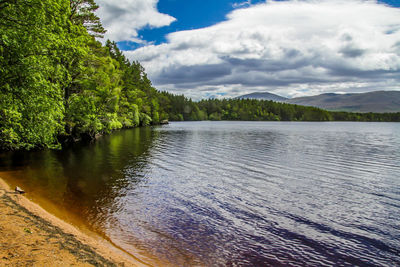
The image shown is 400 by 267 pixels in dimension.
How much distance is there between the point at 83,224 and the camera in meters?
10.6

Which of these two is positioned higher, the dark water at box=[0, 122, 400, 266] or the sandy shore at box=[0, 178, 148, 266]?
the sandy shore at box=[0, 178, 148, 266]

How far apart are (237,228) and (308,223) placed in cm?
345

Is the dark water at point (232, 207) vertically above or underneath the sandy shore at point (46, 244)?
underneath

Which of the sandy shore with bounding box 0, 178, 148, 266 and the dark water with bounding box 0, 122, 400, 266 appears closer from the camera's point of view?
Answer: the sandy shore with bounding box 0, 178, 148, 266

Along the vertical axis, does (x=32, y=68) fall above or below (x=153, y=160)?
above

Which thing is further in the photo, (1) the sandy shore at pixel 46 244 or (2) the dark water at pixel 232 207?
(2) the dark water at pixel 232 207

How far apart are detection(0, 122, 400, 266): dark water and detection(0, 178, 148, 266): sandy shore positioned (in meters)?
1.15

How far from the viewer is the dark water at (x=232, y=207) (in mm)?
9141

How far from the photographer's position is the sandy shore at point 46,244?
21.7 ft

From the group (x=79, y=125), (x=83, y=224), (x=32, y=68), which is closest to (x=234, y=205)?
(x=83, y=224)

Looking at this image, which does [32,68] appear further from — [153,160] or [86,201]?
[153,160]

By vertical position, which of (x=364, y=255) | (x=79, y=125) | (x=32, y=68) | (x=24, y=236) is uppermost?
(x=32, y=68)

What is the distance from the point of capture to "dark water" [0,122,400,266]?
9.14 m

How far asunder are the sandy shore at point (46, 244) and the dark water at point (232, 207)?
1.15 m
